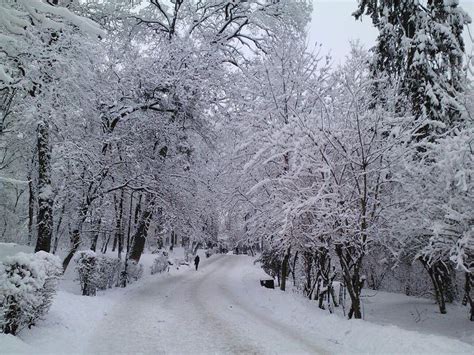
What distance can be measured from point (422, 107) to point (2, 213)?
30.9 meters

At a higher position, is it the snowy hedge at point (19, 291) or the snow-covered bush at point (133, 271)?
the snowy hedge at point (19, 291)

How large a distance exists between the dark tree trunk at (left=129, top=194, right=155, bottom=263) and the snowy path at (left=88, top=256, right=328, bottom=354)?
4.32 metres

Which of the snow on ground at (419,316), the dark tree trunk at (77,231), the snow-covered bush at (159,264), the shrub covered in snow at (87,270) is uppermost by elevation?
the dark tree trunk at (77,231)

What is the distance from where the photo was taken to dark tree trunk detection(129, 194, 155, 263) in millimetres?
17231

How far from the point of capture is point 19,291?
625 cm

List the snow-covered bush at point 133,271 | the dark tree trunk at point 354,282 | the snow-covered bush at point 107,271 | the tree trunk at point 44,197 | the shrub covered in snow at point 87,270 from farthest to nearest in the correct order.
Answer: the snow-covered bush at point 133,271 < the snow-covered bush at point 107,271 < the tree trunk at point 44,197 < the shrub covered in snow at point 87,270 < the dark tree trunk at point 354,282

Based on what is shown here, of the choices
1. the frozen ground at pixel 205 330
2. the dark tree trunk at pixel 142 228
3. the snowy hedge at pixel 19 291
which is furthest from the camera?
the dark tree trunk at pixel 142 228

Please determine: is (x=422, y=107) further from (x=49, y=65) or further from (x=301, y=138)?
(x=49, y=65)

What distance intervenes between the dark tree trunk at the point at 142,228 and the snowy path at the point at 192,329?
4.32 m

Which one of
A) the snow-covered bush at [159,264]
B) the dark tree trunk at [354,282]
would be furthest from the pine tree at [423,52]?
the snow-covered bush at [159,264]

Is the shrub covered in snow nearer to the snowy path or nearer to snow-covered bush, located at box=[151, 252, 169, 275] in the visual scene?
the snowy path

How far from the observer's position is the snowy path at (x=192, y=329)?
764cm

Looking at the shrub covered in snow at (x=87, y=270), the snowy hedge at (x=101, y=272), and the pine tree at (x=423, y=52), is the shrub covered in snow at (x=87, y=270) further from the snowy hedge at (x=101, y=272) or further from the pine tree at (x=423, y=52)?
the pine tree at (x=423, y=52)

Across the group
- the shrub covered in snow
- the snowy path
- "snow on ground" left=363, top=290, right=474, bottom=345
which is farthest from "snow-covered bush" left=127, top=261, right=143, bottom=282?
"snow on ground" left=363, top=290, right=474, bottom=345
